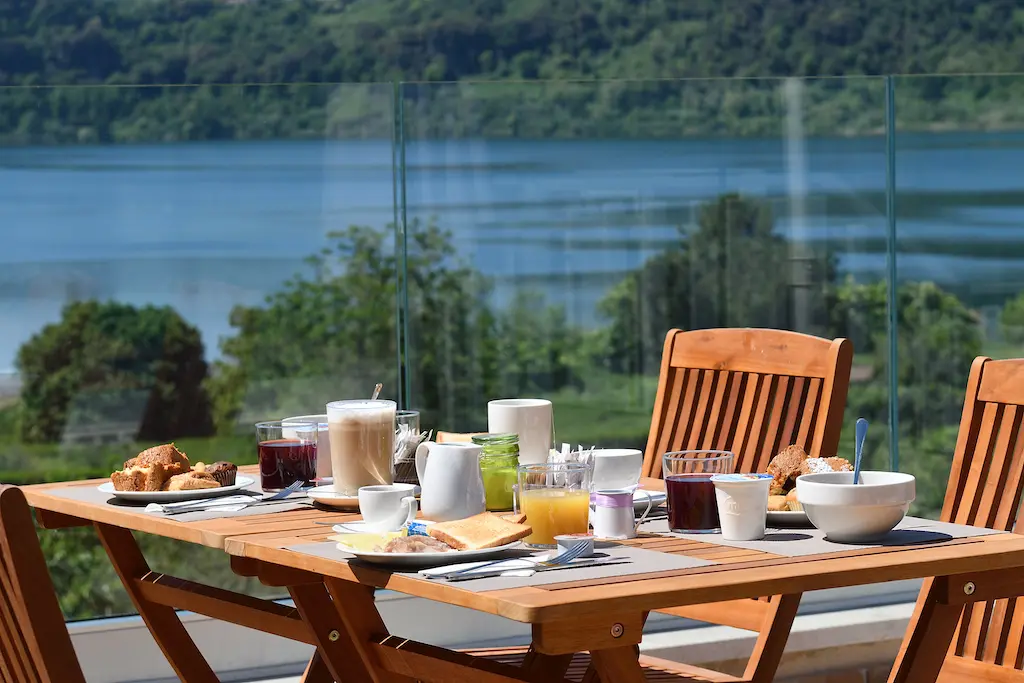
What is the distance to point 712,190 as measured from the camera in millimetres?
4441

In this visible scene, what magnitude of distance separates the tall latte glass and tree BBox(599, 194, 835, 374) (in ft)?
6.85

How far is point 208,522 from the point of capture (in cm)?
216

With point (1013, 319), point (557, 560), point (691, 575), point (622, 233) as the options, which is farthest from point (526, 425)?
point (1013, 319)

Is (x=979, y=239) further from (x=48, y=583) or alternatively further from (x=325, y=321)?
(x=48, y=583)

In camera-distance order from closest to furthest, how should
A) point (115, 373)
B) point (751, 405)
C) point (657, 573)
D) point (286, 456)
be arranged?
1. point (657, 573)
2. point (286, 456)
3. point (751, 405)
4. point (115, 373)

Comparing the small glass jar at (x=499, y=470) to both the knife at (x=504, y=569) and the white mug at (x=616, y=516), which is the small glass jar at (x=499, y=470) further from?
the knife at (x=504, y=569)

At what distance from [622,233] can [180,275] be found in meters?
1.23

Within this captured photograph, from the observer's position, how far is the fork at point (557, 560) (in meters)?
1.74

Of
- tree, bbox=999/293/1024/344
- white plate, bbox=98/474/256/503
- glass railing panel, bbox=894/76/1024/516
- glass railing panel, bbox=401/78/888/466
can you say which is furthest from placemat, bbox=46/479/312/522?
tree, bbox=999/293/1024/344

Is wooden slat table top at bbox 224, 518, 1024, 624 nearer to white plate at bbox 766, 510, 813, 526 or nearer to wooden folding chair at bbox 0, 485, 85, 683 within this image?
white plate at bbox 766, 510, 813, 526

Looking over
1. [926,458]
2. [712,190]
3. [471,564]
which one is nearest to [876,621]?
[926,458]

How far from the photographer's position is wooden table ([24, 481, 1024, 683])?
1.63m

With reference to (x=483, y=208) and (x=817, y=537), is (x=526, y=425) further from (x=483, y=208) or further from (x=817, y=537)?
(x=483, y=208)

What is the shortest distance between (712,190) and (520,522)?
8.55 ft
